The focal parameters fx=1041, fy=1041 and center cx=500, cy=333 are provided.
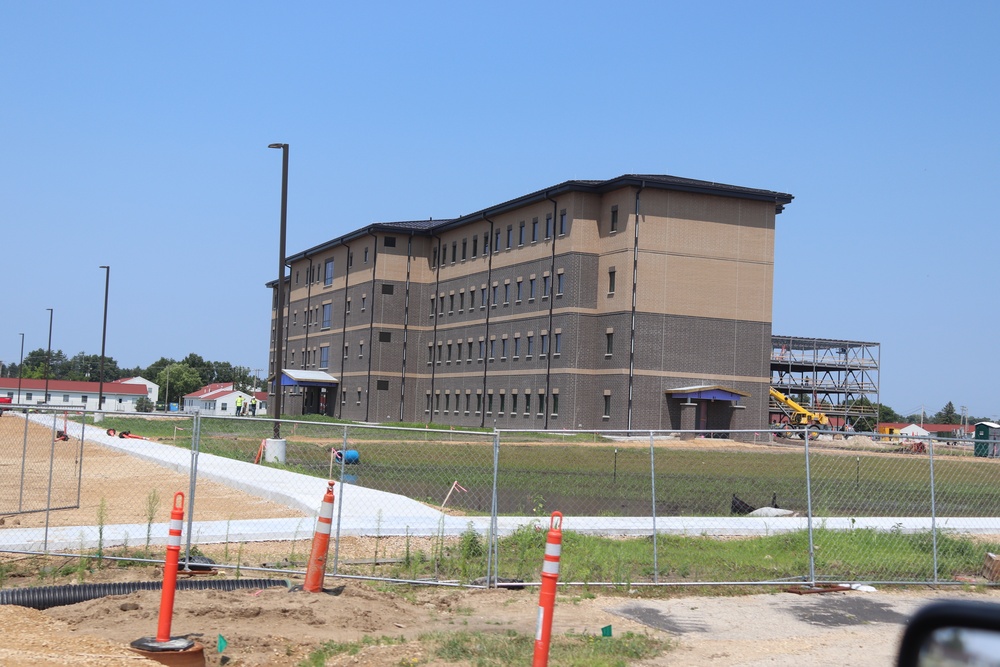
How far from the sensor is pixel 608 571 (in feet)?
43.7

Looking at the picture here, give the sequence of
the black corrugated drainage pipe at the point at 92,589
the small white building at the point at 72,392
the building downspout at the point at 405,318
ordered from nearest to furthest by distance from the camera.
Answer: the black corrugated drainage pipe at the point at 92,589
the building downspout at the point at 405,318
the small white building at the point at 72,392

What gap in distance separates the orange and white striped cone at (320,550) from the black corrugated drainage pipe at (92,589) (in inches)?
22.1

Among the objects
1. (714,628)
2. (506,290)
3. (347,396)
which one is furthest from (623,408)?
(714,628)

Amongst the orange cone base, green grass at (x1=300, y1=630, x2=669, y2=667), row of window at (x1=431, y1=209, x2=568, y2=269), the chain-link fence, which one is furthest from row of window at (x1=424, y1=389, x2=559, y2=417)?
the orange cone base

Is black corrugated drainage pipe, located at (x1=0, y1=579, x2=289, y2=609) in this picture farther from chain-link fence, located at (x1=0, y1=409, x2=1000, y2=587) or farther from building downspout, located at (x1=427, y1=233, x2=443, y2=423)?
building downspout, located at (x1=427, y1=233, x2=443, y2=423)

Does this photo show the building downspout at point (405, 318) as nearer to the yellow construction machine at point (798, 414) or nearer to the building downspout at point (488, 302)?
the building downspout at point (488, 302)

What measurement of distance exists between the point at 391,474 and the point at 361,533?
1298 cm

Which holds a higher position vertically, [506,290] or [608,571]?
[506,290]

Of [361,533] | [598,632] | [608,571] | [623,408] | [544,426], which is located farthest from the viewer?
[544,426]

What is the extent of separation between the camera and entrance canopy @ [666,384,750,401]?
6144 centimetres

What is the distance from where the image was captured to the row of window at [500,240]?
67.2 meters

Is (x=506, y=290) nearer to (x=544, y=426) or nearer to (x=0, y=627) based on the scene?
(x=544, y=426)

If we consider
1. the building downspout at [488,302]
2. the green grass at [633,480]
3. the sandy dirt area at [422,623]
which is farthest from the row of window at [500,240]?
the sandy dirt area at [422,623]

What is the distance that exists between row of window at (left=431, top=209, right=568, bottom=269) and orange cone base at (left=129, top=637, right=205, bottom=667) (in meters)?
58.1
